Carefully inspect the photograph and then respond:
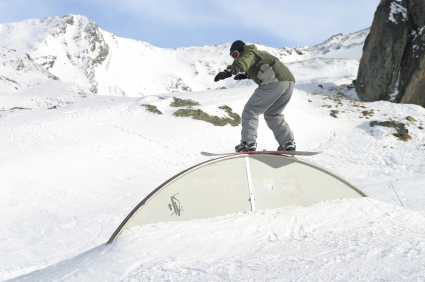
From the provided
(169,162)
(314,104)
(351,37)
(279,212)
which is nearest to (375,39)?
(314,104)

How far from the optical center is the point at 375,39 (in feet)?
44.3

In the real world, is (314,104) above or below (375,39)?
below

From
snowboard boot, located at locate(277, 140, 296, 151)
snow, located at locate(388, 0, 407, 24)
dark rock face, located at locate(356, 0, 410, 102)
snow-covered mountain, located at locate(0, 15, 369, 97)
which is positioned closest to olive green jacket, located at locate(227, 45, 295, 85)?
snowboard boot, located at locate(277, 140, 296, 151)

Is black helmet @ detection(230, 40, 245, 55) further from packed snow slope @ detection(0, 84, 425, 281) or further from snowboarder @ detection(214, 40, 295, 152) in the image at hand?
packed snow slope @ detection(0, 84, 425, 281)

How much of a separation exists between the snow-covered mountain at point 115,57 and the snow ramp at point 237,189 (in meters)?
69.0

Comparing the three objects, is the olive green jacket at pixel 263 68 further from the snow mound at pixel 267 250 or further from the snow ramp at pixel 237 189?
the snow mound at pixel 267 250

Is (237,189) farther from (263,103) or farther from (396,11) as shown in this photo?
(396,11)

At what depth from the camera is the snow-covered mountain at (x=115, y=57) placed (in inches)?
3280

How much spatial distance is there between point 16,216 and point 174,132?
18.6ft

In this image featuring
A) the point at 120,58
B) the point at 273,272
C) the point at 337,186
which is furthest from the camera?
the point at 120,58

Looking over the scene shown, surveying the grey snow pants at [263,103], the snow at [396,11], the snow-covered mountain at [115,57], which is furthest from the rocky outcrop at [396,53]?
the snow-covered mountain at [115,57]

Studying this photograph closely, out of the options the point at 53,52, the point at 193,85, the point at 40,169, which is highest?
the point at 53,52

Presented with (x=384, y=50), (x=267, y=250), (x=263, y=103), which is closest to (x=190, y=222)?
(x=267, y=250)

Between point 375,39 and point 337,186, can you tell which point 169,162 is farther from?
point 375,39
